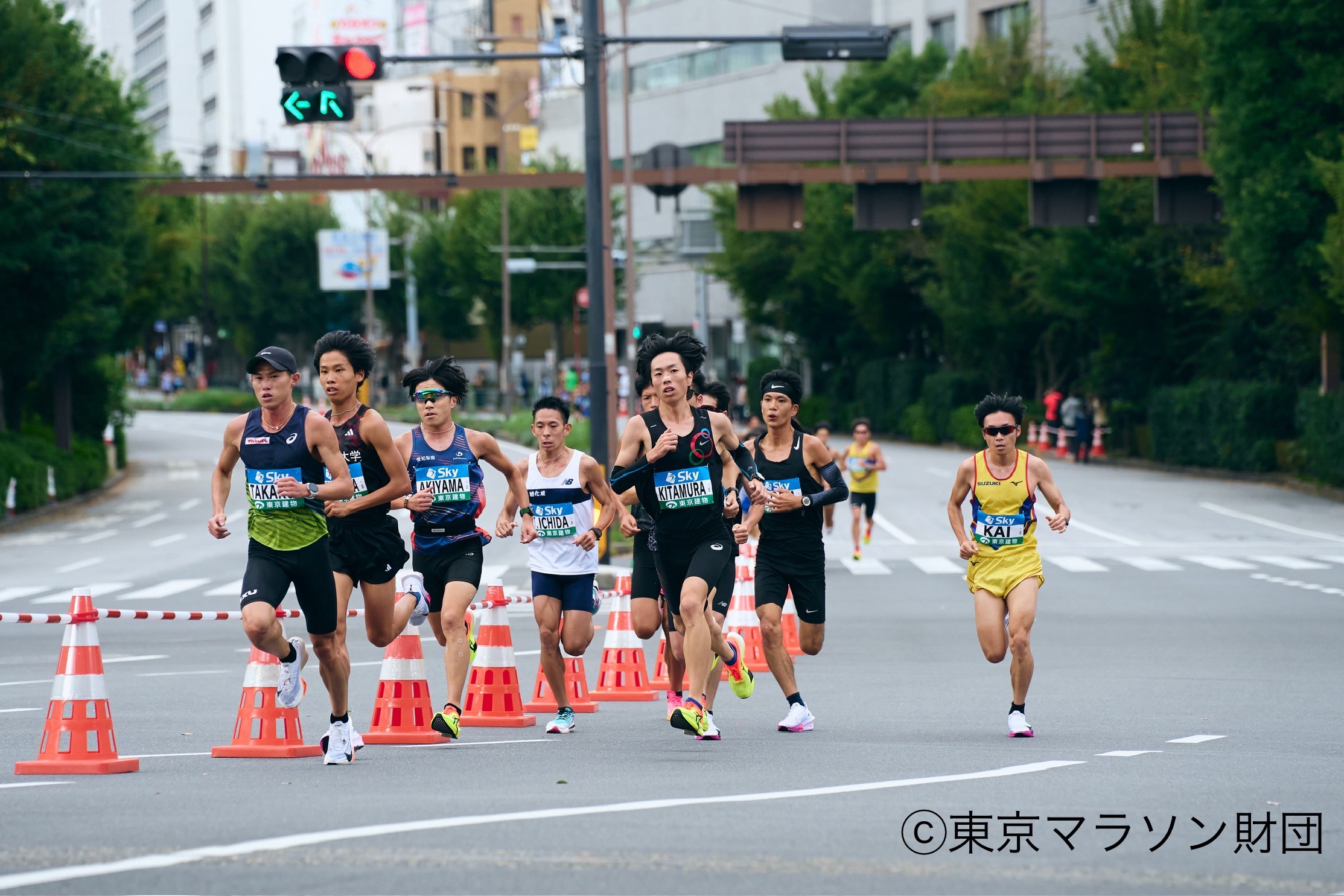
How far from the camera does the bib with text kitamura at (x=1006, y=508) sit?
32.4ft

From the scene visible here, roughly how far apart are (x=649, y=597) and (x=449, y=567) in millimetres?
1104

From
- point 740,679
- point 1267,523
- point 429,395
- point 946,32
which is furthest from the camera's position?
point 946,32

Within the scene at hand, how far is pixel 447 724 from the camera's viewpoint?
9.59m

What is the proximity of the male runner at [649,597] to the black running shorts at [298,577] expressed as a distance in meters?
1.69

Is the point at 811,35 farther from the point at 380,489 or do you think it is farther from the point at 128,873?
the point at 128,873

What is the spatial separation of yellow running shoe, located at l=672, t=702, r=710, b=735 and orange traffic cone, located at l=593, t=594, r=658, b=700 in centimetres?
288

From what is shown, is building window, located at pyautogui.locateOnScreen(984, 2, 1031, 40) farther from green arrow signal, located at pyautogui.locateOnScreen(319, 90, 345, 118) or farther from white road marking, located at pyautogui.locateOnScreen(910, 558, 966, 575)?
green arrow signal, located at pyautogui.locateOnScreen(319, 90, 345, 118)

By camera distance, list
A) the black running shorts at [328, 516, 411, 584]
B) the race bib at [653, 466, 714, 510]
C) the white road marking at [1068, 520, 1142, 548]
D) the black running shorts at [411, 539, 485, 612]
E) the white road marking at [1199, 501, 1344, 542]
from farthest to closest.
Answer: the white road marking at [1199, 501, 1344, 542] → the white road marking at [1068, 520, 1142, 548] → the black running shorts at [411, 539, 485, 612] → the race bib at [653, 466, 714, 510] → the black running shorts at [328, 516, 411, 584]

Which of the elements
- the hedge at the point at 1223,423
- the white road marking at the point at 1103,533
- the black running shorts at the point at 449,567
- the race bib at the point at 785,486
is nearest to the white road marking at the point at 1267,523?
the white road marking at the point at 1103,533

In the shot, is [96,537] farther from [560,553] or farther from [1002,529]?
[1002,529]

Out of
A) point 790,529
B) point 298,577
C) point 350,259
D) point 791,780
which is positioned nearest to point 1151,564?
point 790,529

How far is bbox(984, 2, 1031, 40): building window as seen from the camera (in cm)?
6275

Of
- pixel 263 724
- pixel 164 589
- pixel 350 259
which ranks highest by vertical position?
pixel 350 259

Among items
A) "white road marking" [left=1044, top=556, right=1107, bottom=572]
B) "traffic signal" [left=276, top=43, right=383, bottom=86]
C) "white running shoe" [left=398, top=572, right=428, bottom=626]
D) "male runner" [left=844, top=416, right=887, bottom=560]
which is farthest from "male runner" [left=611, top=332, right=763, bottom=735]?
"white road marking" [left=1044, top=556, right=1107, bottom=572]
